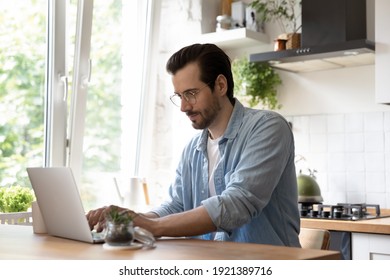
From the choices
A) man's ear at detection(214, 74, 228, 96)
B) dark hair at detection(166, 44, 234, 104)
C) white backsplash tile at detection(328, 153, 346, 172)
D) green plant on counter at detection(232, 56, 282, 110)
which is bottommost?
white backsplash tile at detection(328, 153, 346, 172)

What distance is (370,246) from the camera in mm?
3043

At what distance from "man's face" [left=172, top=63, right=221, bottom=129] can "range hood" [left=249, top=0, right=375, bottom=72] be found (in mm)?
1346

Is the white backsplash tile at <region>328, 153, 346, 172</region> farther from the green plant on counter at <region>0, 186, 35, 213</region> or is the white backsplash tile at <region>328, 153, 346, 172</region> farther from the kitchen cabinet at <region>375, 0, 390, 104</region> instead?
the green plant on counter at <region>0, 186, 35, 213</region>

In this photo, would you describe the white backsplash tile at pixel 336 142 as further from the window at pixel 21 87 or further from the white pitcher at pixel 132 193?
the window at pixel 21 87

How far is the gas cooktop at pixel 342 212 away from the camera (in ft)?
10.9

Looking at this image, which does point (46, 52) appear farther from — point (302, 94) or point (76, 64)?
point (302, 94)

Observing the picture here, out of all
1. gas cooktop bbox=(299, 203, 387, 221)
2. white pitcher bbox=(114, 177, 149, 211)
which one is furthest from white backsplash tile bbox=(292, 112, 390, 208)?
white pitcher bbox=(114, 177, 149, 211)

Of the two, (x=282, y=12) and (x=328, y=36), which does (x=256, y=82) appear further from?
(x=328, y=36)

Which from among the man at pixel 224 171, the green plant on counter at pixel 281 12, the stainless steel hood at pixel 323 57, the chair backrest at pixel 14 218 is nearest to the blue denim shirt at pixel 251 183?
the man at pixel 224 171

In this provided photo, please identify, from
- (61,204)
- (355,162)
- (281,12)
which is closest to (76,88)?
(281,12)

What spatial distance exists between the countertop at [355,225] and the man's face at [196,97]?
110cm

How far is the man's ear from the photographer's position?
2.39 metres
